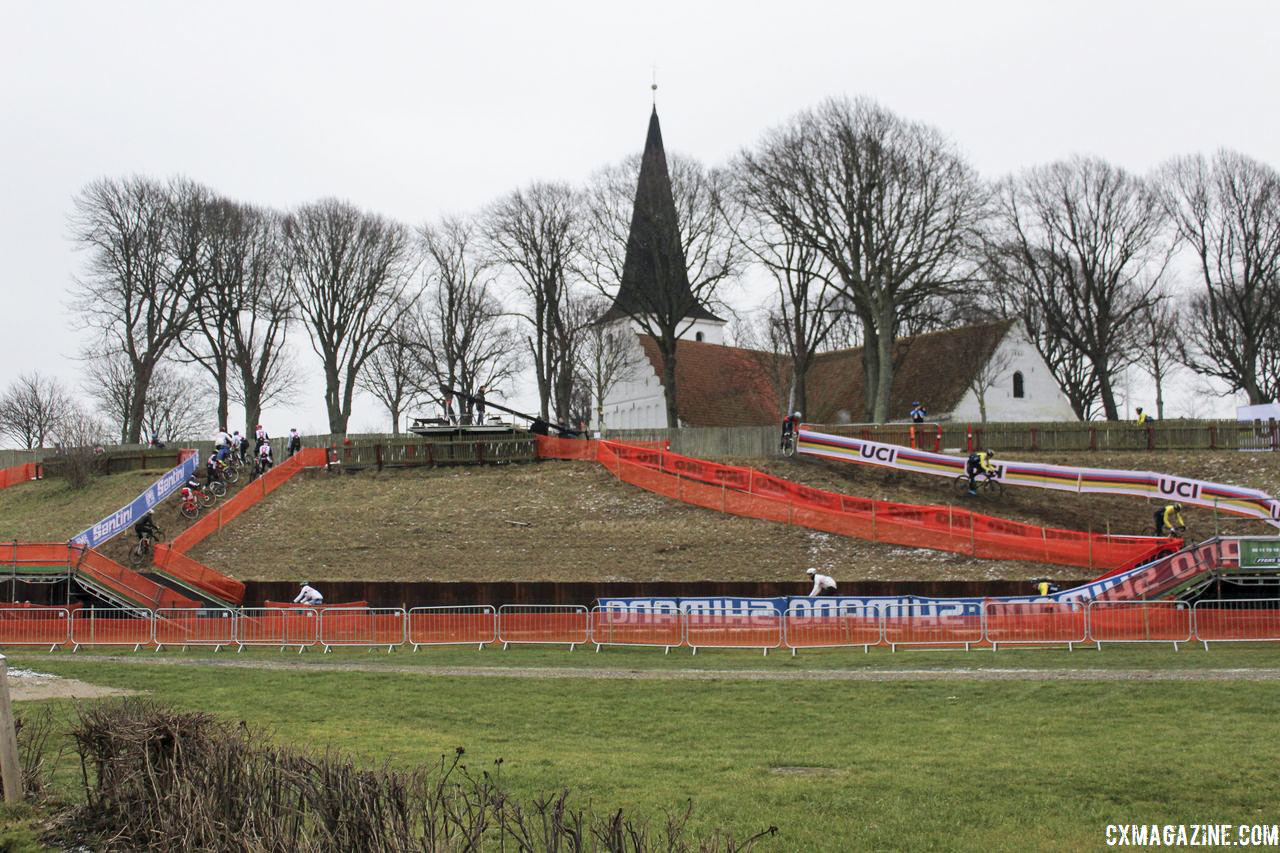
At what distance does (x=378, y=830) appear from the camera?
643 cm

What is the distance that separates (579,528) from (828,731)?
24.4m

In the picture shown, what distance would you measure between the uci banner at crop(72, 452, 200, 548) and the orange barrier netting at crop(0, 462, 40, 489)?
14.8 meters

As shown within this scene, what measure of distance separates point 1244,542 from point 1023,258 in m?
41.5

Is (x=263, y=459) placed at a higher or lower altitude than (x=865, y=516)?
higher

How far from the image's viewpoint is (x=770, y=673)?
1942cm

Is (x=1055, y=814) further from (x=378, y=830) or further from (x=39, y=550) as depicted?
(x=39, y=550)

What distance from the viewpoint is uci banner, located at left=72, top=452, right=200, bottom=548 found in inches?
1391

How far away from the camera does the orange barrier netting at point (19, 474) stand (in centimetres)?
5559

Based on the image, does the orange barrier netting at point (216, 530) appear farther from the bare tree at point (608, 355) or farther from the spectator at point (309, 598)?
the bare tree at point (608, 355)

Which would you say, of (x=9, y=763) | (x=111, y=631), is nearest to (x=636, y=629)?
(x=111, y=631)

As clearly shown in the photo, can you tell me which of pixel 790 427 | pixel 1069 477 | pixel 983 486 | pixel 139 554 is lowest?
pixel 139 554

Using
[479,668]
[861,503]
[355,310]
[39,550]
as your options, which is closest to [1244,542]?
[861,503]

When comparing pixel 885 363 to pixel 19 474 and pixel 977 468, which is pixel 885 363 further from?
pixel 19 474

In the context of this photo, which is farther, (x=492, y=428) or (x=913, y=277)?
(x=913, y=277)
